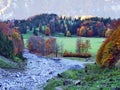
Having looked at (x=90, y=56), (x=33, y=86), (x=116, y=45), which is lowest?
(x=90, y=56)

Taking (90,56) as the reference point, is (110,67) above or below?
above

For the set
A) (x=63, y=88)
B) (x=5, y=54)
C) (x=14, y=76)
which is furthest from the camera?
(x=5, y=54)

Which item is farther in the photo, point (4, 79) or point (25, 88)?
point (4, 79)

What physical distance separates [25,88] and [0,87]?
4.69m

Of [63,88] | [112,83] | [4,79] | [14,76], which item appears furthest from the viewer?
[14,76]

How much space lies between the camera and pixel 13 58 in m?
128

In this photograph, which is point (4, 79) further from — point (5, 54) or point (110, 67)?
point (5, 54)

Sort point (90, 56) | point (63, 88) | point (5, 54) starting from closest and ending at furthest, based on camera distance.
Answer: point (63, 88), point (5, 54), point (90, 56)

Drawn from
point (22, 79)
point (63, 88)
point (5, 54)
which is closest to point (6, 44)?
point (5, 54)

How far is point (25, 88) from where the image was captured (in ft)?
244

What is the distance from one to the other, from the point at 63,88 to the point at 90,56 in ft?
407

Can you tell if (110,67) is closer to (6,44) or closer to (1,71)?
(1,71)

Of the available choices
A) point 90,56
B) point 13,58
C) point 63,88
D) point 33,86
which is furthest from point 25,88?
point 90,56

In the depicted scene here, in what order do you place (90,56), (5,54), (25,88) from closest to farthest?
1. (25,88)
2. (5,54)
3. (90,56)
